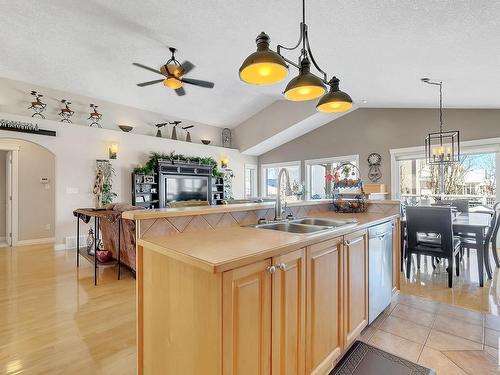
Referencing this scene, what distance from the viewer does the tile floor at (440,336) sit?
1.77 metres

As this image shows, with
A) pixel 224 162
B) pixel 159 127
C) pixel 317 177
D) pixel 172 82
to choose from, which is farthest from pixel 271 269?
pixel 317 177

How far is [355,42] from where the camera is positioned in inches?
112

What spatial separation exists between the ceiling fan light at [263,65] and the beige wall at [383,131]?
5.26m

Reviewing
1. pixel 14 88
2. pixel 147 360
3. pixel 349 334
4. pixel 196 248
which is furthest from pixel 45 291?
pixel 14 88

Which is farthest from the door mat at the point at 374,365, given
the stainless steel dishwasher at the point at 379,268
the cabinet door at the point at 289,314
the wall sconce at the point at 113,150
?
the wall sconce at the point at 113,150

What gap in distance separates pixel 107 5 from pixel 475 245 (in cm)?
554

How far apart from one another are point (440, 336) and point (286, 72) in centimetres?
235

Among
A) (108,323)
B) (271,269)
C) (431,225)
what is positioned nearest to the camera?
(271,269)

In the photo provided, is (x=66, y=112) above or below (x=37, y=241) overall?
above

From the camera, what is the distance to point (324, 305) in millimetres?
1520

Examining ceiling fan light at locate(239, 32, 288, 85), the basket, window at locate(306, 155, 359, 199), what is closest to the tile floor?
the basket

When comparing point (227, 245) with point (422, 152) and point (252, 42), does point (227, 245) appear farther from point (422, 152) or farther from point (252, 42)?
point (422, 152)

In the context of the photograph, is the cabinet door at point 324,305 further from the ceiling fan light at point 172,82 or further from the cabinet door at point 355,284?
the ceiling fan light at point 172,82

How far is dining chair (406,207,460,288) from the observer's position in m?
3.03
